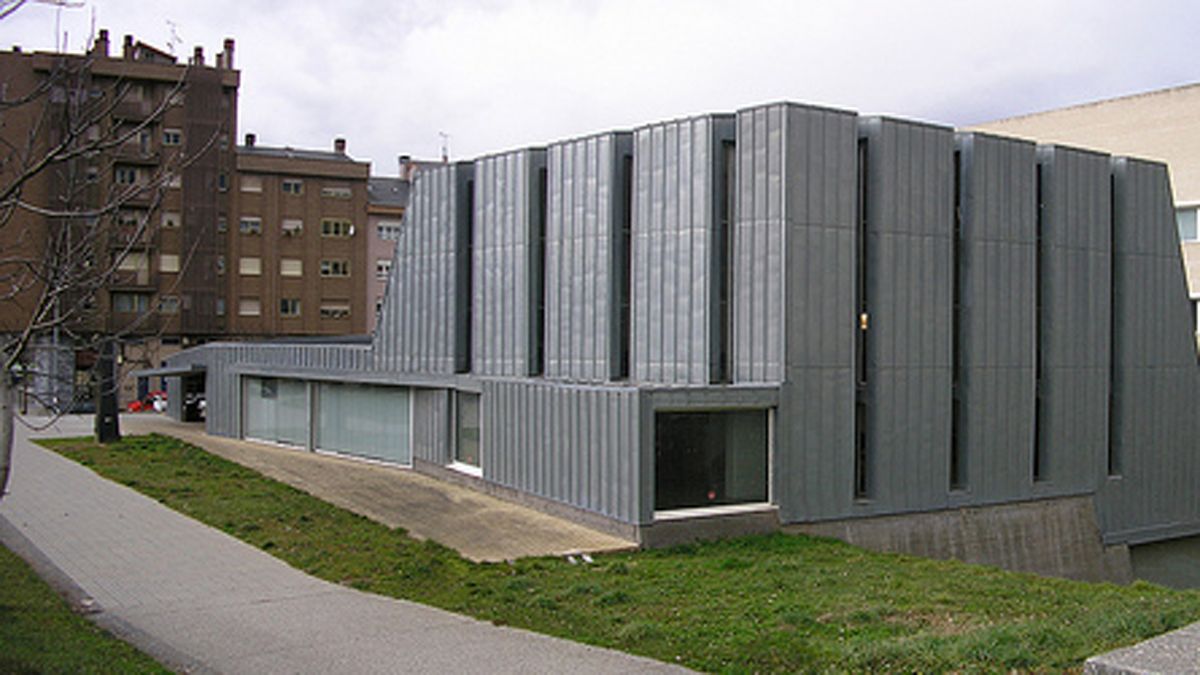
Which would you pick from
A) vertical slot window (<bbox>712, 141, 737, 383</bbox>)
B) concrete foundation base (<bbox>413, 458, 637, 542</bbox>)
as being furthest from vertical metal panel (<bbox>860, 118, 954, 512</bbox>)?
concrete foundation base (<bbox>413, 458, 637, 542</bbox>)

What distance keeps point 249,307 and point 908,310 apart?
4629 centimetres

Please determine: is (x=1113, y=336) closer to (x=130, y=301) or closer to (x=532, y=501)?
(x=532, y=501)

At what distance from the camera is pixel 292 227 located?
5831 centimetres

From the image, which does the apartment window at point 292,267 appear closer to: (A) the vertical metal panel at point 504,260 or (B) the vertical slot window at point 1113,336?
(A) the vertical metal panel at point 504,260

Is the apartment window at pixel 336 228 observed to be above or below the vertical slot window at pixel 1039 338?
above

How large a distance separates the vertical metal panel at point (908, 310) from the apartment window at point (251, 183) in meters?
45.9

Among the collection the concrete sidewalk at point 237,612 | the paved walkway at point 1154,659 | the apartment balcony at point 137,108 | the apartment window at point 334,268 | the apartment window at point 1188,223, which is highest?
the apartment balcony at point 137,108

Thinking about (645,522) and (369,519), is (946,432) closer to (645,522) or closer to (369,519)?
(645,522)

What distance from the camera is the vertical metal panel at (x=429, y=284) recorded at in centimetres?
2430

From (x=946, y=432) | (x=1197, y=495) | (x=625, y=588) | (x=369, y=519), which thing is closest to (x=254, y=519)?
(x=369, y=519)

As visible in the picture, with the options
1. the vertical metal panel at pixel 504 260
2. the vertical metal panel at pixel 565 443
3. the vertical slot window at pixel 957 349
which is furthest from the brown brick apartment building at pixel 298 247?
the vertical slot window at pixel 957 349

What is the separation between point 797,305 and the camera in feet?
57.7

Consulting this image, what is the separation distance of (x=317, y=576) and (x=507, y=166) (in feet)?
39.6

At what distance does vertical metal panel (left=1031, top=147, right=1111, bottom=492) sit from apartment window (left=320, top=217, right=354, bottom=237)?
45.1 metres
